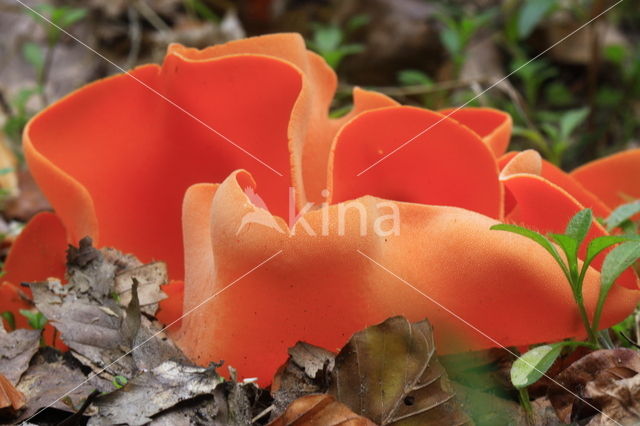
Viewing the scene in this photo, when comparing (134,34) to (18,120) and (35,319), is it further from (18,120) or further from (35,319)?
(35,319)

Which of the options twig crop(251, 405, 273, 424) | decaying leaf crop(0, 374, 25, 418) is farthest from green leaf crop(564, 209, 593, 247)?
decaying leaf crop(0, 374, 25, 418)

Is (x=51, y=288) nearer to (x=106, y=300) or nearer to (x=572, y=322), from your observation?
(x=106, y=300)

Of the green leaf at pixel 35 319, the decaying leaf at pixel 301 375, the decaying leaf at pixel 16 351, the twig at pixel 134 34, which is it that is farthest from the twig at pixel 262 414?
the twig at pixel 134 34

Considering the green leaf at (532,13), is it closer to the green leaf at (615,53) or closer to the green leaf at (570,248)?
the green leaf at (615,53)

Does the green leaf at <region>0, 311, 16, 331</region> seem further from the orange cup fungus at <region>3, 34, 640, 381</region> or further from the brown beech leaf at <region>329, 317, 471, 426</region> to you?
the brown beech leaf at <region>329, 317, 471, 426</region>

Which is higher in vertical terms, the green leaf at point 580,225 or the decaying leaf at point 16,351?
the green leaf at point 580,225

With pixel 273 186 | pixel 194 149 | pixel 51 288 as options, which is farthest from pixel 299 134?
pixel 51 288
